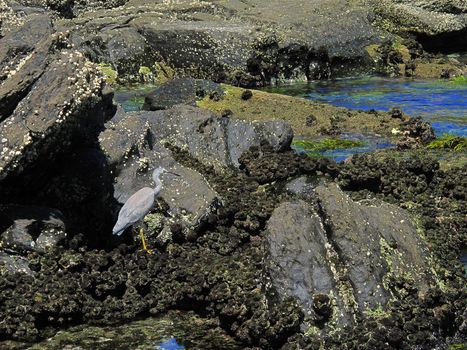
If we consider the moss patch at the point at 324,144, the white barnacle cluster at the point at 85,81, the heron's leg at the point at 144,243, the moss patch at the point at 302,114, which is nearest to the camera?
the white barnacle cluster at the point at 85,81

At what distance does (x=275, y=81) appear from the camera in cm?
2719

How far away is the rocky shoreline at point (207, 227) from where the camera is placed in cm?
998

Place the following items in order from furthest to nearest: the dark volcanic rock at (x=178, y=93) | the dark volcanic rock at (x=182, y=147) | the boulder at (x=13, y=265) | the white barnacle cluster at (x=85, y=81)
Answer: the dark volcanic rock at (x=178, y=93), the dark volcanic rock at (x=182, y=147), the white barnacle cluster at (x=85, y=81), the boulder at (x=13, y=265)

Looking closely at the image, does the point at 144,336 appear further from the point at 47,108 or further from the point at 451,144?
the point at 451,144

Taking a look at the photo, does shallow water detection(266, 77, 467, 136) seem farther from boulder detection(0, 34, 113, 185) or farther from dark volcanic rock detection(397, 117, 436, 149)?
boulder detection(0, 34, 113, 185)

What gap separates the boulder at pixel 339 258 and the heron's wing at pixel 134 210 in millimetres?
1796

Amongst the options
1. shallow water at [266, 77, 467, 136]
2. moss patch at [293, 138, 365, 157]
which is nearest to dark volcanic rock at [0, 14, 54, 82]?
moss patch at [293, 138, 365, 157]

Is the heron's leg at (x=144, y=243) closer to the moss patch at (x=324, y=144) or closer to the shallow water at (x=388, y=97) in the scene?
the moss patch at (x=324, y=144)

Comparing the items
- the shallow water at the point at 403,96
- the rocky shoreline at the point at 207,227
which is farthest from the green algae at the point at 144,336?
the shallow water at the point at 403,96

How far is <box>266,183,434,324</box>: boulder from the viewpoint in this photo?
32.5 ft

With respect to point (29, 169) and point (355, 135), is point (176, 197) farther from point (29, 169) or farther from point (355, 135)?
point (355, 135)

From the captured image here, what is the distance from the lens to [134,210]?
11.5 metres

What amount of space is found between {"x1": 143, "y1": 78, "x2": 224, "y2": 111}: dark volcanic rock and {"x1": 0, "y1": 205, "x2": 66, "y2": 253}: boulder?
8852mm

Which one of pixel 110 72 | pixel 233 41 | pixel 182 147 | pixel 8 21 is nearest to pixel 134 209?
pixel 182 147
